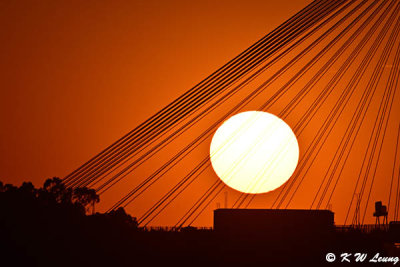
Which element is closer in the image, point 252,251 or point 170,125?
point 170,125

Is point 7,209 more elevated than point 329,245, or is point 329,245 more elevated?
point 329,245

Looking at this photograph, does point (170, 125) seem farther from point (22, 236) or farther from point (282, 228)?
point (282, 228)

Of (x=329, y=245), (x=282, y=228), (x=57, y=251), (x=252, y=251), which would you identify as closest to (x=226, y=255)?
(x=252, y=251)

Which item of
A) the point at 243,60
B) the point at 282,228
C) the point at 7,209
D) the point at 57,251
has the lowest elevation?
the point at 57,251

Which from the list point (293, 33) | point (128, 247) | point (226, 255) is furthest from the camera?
point (226, 255)

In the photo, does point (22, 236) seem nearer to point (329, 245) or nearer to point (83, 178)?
point (83, 178)

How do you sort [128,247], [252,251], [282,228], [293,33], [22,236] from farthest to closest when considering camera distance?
[282,228] < [252,251] < [128,247] < [22,236] < [293,33]

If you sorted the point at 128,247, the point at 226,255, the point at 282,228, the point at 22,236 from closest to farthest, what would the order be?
the point at 22,236 → the point at 128,247 → the point at 226,255 → the point at 282,228

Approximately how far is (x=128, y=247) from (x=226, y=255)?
5107 millimetres

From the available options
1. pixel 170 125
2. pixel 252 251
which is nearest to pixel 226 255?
pixel 252 251

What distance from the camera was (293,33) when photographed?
17.2 metres

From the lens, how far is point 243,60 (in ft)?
57.6

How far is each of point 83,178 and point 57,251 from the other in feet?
13.2

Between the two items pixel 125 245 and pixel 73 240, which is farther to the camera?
pixel 125 245
